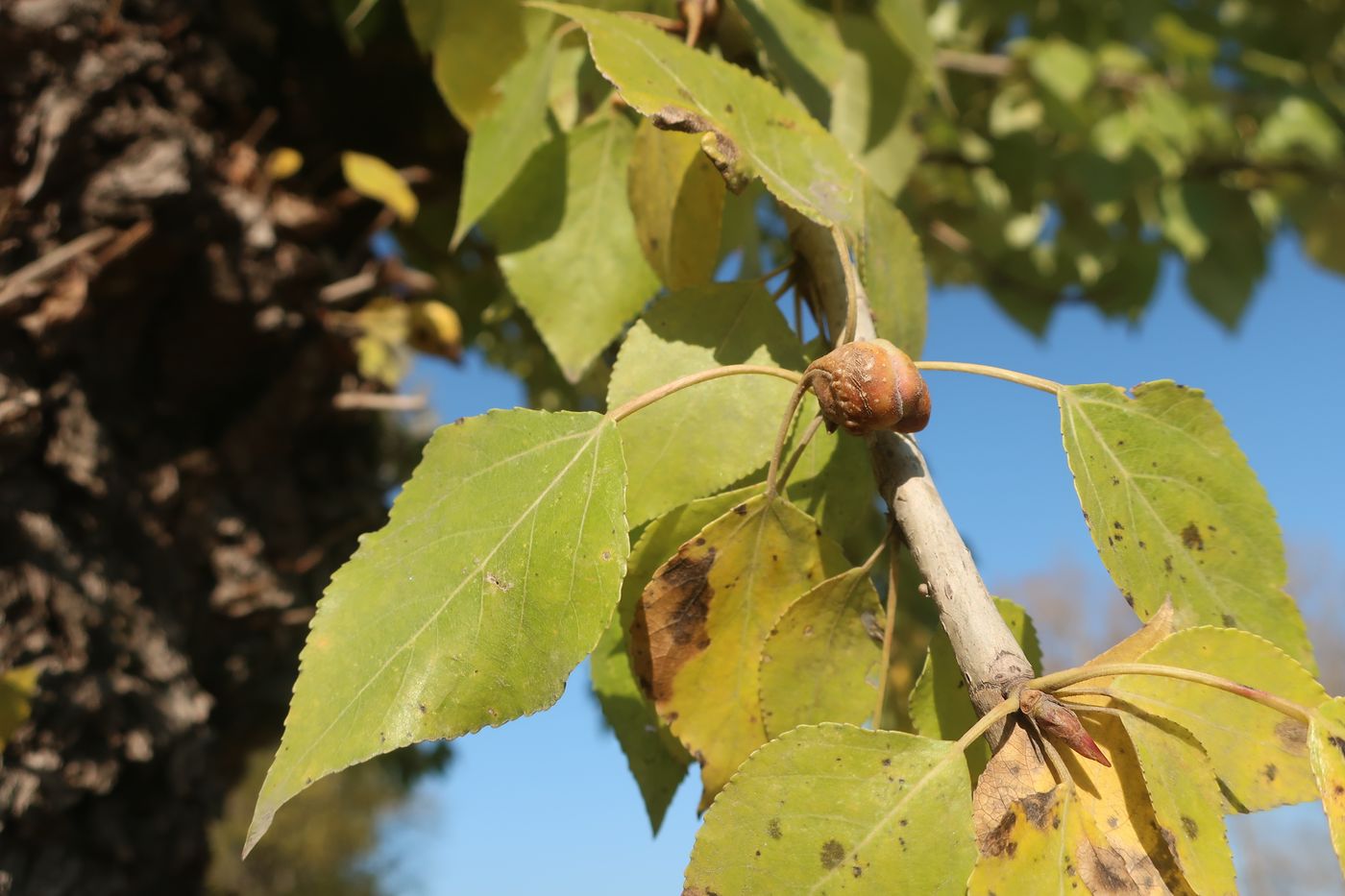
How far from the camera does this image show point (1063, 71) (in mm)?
1507

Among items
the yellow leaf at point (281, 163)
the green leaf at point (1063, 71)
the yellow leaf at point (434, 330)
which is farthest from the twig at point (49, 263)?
the green leaf at point (1063, 71)

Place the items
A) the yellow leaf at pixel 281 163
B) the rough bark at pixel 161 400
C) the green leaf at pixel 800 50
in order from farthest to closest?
the yellow leaf at pixel 281 163, the rough bark at pixel 161 400, the green leaf at pixel 800 50

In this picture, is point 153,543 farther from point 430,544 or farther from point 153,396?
point 430,544

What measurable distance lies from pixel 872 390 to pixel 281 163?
2.85 feet

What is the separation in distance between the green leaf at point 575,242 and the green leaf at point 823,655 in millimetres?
280

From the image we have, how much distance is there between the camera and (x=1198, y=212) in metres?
1.71

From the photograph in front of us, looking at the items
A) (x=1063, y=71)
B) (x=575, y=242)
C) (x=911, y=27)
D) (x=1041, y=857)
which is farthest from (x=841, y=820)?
(x=1063, y=71)

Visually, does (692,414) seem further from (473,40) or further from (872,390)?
(473,40)

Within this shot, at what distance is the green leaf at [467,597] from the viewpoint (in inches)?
14.5

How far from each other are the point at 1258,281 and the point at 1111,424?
1.65m

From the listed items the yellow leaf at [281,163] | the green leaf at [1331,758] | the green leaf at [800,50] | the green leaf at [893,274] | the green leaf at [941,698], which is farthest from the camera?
the yellow leaf at [281,163]

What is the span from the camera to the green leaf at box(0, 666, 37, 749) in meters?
0.64

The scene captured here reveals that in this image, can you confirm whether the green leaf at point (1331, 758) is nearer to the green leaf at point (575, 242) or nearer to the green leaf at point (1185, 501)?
the green leaf at point (1185, 501)

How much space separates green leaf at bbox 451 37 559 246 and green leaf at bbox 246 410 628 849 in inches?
9.7
